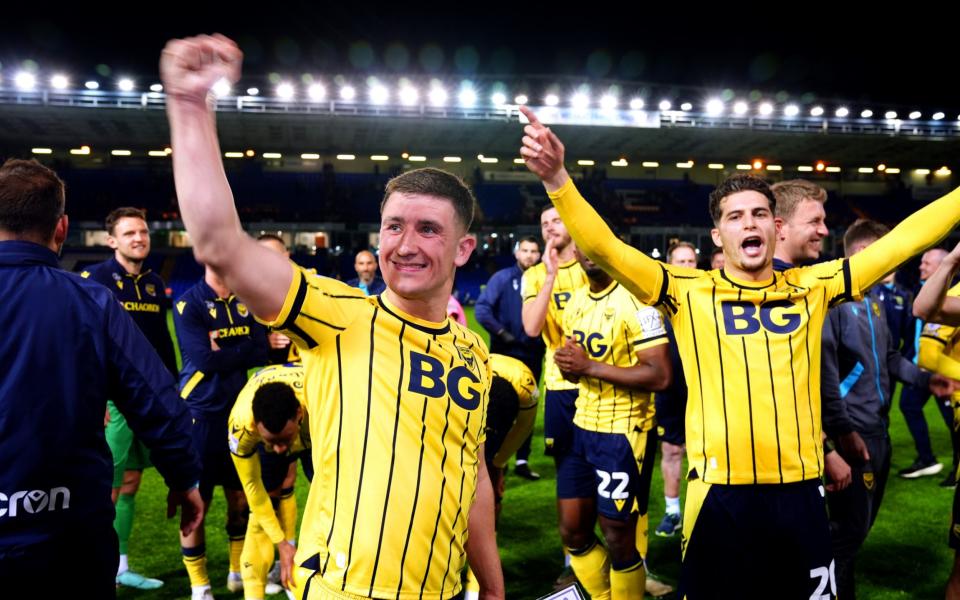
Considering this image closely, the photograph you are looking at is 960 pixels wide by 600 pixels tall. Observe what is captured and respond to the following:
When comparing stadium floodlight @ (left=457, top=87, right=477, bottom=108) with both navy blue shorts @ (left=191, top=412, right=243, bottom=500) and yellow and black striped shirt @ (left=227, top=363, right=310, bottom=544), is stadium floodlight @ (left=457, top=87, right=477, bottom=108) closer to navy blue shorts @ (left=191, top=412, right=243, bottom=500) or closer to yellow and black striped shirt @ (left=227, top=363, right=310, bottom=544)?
navy blue shorts @ (left=191, top=412, right=243, bottom=500)

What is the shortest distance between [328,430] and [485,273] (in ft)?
99.0

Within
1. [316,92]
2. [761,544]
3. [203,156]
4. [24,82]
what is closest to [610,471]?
[761,544]

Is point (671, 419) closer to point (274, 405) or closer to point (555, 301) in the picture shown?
point (555, 301)

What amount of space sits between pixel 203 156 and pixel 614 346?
10.2ft

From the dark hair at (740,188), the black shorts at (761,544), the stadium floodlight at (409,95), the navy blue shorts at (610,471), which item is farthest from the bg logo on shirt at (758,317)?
the stadium floodlight at (409,95)

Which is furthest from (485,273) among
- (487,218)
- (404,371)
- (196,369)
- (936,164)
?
(404,371)

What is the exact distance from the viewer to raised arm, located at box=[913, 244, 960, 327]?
316 cm

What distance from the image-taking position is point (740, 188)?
299 centimetres

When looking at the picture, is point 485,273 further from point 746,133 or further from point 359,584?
point 359,584

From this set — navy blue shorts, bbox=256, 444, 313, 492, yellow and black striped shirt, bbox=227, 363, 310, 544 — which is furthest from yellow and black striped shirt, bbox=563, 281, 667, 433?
navy blue shorts, bbox=256, 444, 313, 492

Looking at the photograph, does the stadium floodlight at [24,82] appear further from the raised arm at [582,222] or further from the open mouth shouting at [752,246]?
the open mouth shouting at [752,246]

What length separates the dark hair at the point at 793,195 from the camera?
3.36 m

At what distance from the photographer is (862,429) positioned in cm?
362

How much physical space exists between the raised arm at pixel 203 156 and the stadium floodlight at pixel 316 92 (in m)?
27.0
